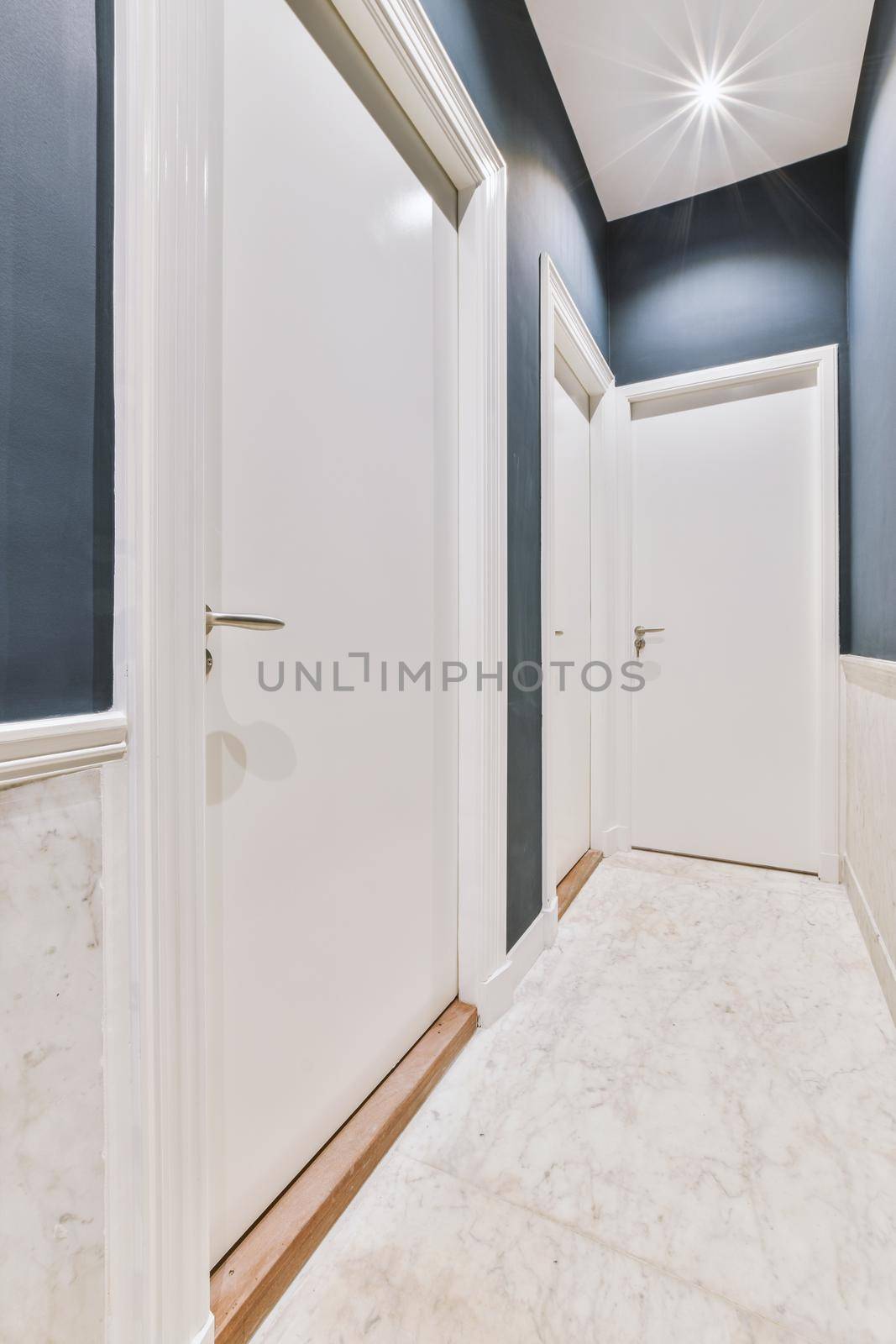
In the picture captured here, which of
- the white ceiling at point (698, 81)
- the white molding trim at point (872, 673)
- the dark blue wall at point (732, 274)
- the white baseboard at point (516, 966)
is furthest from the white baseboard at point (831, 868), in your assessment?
the white ceiling at point (698, 81)

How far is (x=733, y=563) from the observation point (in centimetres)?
250

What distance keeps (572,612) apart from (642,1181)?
5.53 ft

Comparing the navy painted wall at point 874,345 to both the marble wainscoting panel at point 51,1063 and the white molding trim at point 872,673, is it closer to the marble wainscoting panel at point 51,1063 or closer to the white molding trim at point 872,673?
the white molding trim at point 872,673

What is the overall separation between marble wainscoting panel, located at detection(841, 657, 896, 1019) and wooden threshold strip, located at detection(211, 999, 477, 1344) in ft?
3.88

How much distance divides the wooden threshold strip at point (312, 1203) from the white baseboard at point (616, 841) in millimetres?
1475

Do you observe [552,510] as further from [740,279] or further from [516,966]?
[740,279]

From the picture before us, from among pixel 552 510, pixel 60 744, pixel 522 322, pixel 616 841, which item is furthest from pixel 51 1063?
pixel 616 841

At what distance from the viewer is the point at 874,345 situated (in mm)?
1863

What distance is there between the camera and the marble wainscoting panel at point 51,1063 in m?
0.52

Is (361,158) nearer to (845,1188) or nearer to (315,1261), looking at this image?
(315,1261)

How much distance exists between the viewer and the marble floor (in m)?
0.81

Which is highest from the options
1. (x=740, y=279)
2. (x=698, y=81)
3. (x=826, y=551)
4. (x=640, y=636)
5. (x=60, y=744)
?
(x=698, y=81)

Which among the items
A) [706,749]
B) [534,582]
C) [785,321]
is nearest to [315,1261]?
[534,582]

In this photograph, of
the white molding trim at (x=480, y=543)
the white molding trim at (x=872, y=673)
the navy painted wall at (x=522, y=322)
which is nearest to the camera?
the white molding trim at (x=480, y=543)
